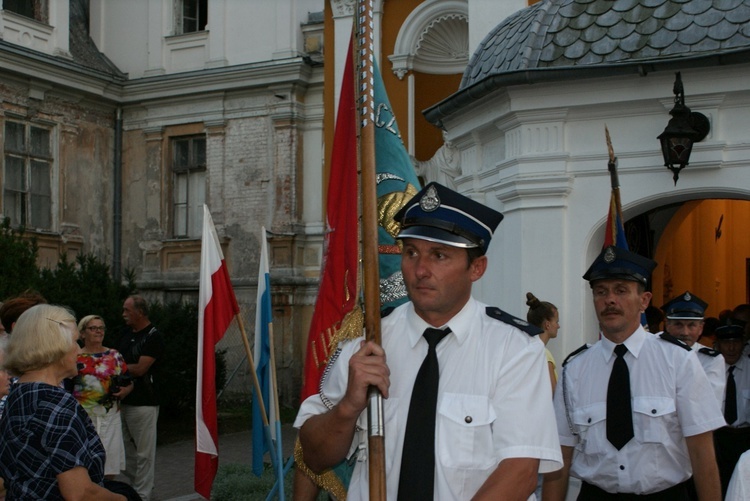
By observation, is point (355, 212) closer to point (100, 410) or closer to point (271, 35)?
point (100, 410)

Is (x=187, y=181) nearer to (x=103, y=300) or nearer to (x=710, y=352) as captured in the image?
(x=103, y=300)

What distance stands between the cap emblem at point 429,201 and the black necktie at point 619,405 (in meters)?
1.79

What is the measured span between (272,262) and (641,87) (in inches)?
562

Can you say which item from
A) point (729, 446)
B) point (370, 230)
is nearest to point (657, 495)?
point (370, 230)

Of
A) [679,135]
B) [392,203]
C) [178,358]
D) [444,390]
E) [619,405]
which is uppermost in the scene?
[679,135]

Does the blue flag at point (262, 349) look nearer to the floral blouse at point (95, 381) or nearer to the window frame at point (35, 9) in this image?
the floral blouse at point (95, 381)

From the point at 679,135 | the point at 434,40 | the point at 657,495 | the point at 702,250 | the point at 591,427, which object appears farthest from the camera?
the point at 434,40

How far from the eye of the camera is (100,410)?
323 inches

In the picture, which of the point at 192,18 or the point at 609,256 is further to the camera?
the point at 192,18

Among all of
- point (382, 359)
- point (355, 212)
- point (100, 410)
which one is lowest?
point (100, 410)

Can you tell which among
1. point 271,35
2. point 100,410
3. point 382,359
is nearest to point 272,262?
point 271,35

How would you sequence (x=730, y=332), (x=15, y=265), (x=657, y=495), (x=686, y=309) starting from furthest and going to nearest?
(x=15, y=265) → (x=730, y=332) → (x=686, y=309) → (x=657, y=495)

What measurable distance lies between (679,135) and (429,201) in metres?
4.37

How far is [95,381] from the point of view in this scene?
320 inches
